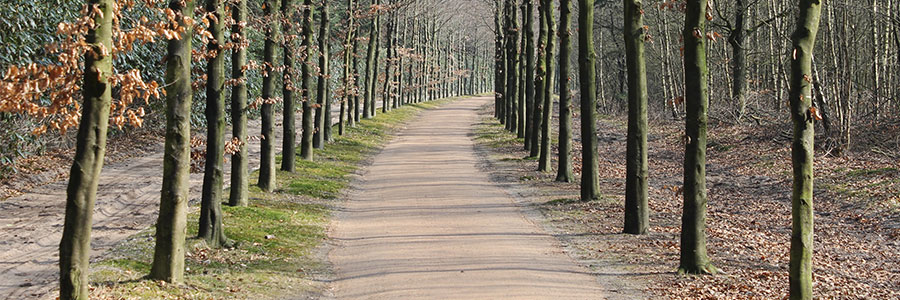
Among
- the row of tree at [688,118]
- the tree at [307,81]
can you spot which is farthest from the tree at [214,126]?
the tree at [307,81]

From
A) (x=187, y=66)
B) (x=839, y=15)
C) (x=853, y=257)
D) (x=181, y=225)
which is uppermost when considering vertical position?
(x=839, y=15)

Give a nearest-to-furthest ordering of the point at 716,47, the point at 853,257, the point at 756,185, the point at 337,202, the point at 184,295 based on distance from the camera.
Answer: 1. the point at 184,295
2. the point at 853,257
3. the point at 337,202
4. the point at 756,185
5. the point at 716,47

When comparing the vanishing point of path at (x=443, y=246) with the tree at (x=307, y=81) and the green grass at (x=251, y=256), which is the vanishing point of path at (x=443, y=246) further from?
the tree at (x=307, y=81)

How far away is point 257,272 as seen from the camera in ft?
34.0

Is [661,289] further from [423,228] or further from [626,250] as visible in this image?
[423,228]

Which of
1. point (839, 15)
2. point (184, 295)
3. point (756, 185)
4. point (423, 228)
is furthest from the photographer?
point (839, 15)

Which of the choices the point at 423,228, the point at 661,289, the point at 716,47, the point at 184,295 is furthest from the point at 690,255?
the point at 716,47

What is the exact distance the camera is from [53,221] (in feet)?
43.8

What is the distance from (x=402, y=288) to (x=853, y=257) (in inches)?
268

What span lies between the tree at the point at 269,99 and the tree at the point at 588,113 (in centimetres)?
599

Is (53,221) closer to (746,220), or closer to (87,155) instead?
(87,155)

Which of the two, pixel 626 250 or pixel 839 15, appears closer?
pixel 626 250

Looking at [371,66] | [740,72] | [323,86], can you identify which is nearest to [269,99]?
[323,86]

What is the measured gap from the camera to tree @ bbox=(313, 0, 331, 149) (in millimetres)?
23469
